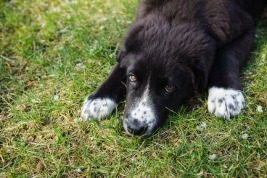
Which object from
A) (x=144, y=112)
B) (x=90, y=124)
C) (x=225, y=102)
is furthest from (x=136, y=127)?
(x=225, y=102)

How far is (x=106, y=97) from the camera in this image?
136 inches

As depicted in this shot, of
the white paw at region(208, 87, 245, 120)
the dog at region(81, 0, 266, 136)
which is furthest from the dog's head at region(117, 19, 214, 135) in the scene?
the white paw at region(208, 87, 245, 120)

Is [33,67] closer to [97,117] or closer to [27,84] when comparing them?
[27,84]

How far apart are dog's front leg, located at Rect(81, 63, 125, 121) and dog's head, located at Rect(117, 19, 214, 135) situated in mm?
280

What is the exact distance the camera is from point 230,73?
11.2 ft

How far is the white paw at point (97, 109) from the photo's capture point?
3381mm

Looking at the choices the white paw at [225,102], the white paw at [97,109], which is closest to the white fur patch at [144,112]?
the white paw at [97,109]

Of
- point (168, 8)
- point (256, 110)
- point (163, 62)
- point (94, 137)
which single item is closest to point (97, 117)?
point (94, 137)

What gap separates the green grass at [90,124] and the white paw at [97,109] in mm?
83

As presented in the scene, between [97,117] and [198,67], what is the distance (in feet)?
3.70

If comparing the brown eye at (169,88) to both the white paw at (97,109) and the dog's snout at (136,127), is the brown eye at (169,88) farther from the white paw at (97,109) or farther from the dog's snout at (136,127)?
the white paw at (97,109)

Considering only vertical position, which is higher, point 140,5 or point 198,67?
point 140,5

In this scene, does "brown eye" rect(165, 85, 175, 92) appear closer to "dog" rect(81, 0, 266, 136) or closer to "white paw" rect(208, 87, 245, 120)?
"dog" rect(81, 0, 266, 136)

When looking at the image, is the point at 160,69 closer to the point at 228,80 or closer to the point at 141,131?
the point at 141,131
